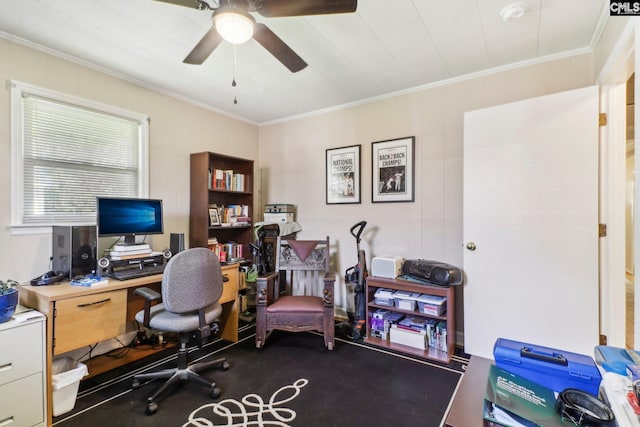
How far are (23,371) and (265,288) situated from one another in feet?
5.18

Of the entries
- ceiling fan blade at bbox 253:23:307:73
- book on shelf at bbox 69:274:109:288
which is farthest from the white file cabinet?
ceiling fan blade at bbox 253:23:307:73

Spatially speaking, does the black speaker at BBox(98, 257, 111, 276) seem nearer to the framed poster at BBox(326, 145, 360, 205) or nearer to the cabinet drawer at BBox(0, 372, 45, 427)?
the cabinet drawer at BBox(0, 372, 45, 427)

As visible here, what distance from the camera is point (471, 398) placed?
1.01 metres

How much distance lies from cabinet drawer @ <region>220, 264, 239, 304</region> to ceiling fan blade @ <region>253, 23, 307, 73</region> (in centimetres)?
185

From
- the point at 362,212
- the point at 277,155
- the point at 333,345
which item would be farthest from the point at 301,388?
the point at 277,155

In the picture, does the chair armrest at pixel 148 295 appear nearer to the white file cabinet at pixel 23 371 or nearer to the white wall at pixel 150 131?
the white file cabinet at pixel 23 371

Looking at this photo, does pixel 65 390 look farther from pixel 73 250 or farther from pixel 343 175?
pixel 343 175

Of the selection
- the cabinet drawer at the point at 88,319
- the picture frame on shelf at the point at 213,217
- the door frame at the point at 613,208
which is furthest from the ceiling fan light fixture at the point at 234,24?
the door frame at the point at 613,208

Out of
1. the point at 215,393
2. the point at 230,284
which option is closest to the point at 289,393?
the point at 215,393

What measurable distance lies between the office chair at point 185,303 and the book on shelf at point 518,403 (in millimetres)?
1738

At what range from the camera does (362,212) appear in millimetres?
3408

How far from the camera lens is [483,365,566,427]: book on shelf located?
32.2 inches

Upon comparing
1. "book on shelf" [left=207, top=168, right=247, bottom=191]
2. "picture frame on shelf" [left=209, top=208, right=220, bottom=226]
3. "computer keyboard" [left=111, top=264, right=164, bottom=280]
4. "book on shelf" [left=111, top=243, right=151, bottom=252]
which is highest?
"book on shelf" [left=207, top=168, right=247, bottom=191]

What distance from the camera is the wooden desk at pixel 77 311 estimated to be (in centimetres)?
180
